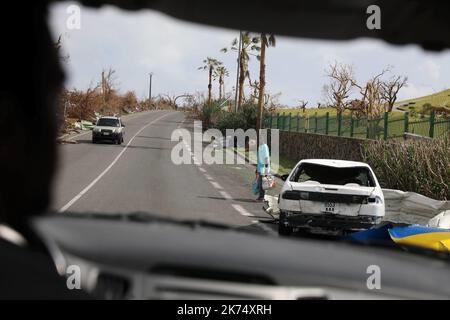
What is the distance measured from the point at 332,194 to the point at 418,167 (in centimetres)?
677

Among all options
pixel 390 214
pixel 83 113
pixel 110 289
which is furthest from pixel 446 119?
pixel 110 289

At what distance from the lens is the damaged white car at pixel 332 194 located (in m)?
6.25

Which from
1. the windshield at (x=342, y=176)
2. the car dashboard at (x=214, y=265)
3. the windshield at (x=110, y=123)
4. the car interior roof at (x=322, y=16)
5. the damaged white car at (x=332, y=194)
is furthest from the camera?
the windshield at (x=342, y=176)

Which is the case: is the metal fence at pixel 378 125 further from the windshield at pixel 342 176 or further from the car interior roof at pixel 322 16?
the car interior roof at pixel 322 16

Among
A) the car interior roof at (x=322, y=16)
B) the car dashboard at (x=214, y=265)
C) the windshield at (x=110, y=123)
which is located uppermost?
the car interior roof at (x=322, y=16)

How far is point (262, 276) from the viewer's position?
173 cm

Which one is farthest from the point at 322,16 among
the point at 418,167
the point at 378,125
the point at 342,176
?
the point at 378,125

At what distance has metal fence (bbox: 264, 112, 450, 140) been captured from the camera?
15266mm

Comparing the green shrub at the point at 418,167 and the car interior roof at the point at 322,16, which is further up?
the car interior roof at the point at 322,16

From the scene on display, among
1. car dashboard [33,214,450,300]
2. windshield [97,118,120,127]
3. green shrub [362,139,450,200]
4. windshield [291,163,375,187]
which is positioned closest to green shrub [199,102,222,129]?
windshield [97,118,120,127]

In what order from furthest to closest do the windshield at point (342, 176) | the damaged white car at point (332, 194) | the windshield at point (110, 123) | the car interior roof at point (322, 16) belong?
the windshield at point (342, 176), the damaged white car at point (332, 194), the windshield at point (110, 123), the car interior roof at point (322, 16)

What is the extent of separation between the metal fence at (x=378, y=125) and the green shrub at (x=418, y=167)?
96 cm

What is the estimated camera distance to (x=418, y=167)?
12570mm

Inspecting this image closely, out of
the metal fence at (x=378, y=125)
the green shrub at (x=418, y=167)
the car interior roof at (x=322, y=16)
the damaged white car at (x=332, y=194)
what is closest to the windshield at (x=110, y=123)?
the car interior roof at (x=322, y=16)
